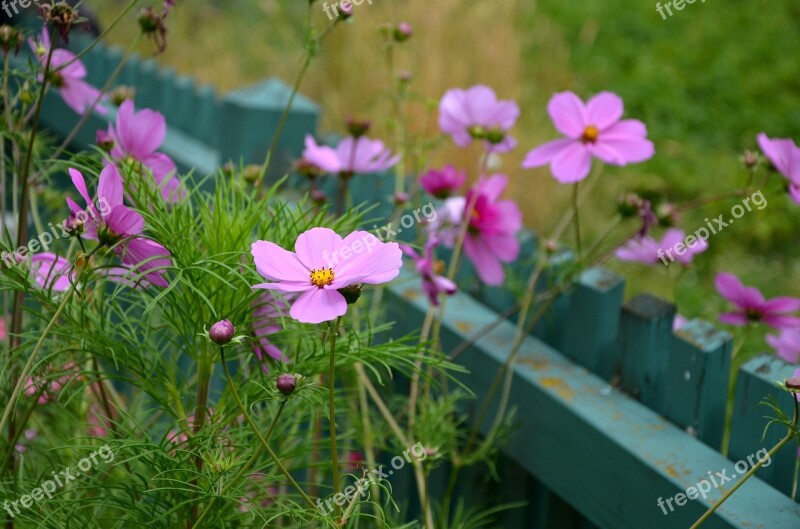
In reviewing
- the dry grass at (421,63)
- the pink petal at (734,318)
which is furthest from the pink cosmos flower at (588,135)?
the dry grass at (421,63)

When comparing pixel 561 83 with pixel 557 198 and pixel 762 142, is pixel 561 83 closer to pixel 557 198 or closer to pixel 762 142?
pixel 557 198

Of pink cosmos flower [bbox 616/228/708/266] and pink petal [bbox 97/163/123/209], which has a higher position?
pink petal [bbox 97/163/123/209]

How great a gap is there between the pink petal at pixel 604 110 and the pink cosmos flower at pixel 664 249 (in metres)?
0.18

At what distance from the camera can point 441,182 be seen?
1.33 metres

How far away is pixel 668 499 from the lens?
1.10 metres

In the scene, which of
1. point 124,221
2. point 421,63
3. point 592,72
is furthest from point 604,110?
point 592,72

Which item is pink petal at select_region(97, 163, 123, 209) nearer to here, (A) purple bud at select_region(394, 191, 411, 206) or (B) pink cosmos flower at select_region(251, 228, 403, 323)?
(B) pink cosmos flower at select_region(251, 228, 403, 323)

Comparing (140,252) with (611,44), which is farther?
(611,44)

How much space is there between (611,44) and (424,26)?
1749 mm

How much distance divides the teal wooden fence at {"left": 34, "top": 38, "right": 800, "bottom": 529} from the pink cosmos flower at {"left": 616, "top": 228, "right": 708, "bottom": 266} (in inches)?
4.0

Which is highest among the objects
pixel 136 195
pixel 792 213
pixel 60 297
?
pixel 136 195

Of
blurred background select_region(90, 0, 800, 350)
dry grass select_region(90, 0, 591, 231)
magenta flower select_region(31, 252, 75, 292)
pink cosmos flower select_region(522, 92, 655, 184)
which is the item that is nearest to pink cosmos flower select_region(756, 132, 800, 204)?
pink cosmos flower select_region(522, 92, 655, 184)

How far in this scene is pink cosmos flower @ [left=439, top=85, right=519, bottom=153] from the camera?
1.30 metres

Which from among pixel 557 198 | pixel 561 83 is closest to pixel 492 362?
pixel 557 198
